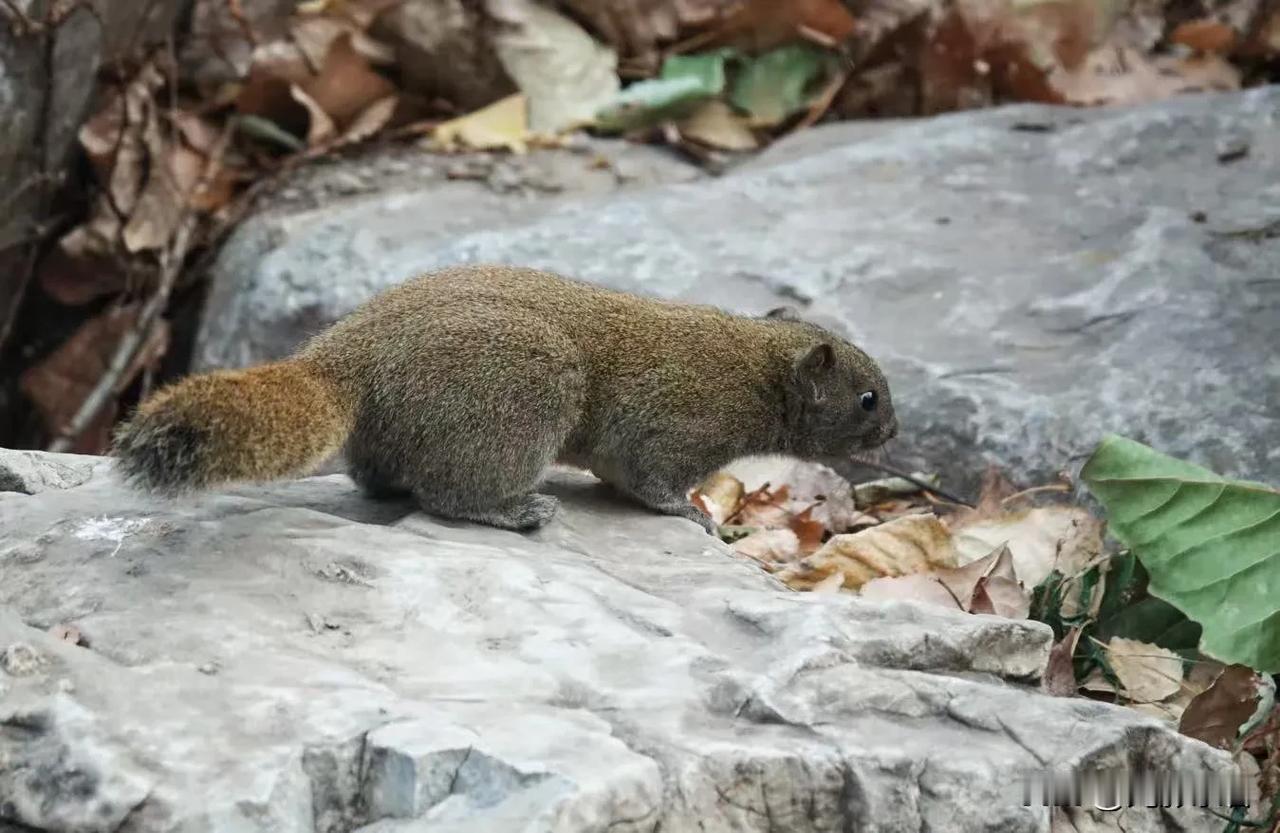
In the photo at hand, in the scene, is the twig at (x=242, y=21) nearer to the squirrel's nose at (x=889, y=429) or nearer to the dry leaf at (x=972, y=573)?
the squirrel's nose at (x=889, y=429)

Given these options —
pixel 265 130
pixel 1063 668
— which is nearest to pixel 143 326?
pixel 265 130

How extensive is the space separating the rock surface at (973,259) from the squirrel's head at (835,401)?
0.50 metres

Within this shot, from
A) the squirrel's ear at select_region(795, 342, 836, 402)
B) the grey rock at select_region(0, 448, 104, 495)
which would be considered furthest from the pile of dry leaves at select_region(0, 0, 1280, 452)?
the squirrel's ear at select_region(795, 342, 836, 402)

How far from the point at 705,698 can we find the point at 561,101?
5.47 metres

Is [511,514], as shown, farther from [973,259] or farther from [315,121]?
[315,121]

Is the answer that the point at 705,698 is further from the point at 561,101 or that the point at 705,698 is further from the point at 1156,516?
the point at 561,101

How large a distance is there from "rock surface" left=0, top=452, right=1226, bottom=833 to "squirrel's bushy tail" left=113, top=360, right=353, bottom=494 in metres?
0.17

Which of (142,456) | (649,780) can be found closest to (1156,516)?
(649,780)

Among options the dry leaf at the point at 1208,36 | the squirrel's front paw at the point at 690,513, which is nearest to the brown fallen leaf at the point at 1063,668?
the squirrel's front paw at the point at 690,513

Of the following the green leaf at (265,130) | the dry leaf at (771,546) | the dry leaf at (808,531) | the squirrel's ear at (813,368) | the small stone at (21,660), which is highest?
the green leaf at (265,130)

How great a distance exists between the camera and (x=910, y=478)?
5172 mm

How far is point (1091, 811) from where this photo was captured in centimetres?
269

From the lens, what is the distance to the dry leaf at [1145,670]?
386cm

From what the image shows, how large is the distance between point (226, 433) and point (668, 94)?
4.84 m
